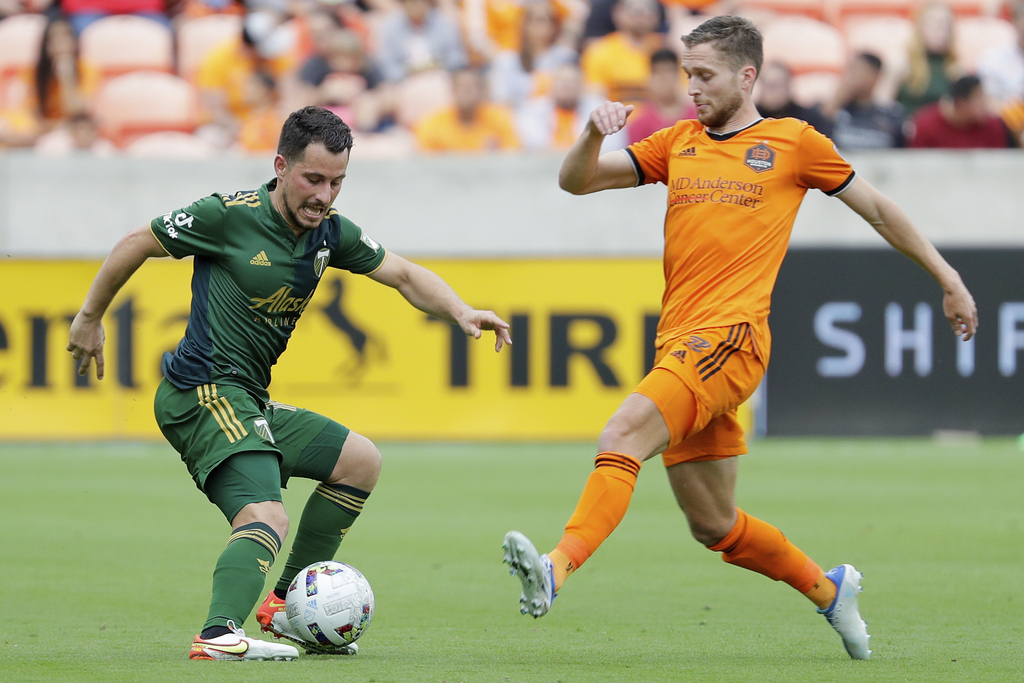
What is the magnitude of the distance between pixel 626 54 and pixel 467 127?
2.20m

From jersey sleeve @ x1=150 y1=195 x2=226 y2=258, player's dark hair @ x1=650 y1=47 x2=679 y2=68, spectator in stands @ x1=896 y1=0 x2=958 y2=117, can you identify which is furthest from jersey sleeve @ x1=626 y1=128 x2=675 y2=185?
spectator in stands @ x1=896 y1=0 x2=958 y2=117

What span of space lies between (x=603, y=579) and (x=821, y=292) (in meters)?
7.56

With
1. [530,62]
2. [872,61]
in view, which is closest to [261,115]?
[530,62]

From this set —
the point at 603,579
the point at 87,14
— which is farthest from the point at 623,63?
the point at 603,579

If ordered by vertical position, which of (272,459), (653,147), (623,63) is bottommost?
(272,459)

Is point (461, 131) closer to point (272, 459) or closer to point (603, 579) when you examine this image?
point (603, 579)

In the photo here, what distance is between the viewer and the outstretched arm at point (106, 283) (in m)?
5.04

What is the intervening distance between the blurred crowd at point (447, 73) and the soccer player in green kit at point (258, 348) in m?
9.90

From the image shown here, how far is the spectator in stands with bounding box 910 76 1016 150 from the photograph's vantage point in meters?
14.8

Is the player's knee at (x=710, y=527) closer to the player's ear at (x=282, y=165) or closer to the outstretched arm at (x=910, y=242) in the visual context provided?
the outstretched arm at (x=910, y=242)

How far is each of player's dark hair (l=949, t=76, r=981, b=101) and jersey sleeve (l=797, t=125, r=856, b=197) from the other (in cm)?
1018

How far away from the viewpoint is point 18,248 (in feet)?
48.3

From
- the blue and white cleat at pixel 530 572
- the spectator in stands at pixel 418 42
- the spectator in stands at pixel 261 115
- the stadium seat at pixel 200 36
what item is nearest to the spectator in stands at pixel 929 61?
the spectator in stands at pixel 418 42

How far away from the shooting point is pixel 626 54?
1659 cm
